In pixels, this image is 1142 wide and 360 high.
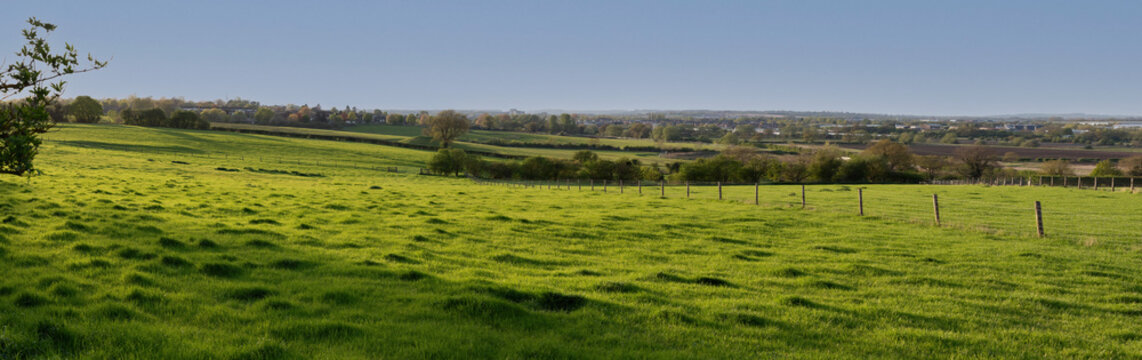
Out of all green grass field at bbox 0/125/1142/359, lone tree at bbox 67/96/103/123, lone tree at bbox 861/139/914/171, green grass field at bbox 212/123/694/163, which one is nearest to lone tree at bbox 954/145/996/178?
lone tree at bbox 861/139/914/171

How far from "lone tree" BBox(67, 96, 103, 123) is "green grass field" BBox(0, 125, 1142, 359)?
114944 millimetres

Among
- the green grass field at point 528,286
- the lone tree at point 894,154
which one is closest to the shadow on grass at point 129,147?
the green grass field at point 528,286

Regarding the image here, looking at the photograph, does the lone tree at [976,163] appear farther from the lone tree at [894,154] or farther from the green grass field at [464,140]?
the green grass field at [464,140]

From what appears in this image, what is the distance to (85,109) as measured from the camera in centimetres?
11212

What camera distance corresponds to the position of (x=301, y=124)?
169750mm

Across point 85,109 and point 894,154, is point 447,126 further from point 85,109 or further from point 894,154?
point 894,154

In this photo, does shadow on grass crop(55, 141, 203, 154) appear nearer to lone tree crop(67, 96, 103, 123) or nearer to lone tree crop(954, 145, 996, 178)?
lone tree crop(67, 96, 103, 123)

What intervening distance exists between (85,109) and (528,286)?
454ft

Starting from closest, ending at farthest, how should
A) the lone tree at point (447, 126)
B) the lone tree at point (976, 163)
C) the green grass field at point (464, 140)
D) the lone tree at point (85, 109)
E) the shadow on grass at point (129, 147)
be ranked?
the shadow on grass at point (129, 147) < the lone tree at point (976, 163) < the lone tree at point (85, 109) < the lone tree at point (447, 126) < the green grass field at point (464, 140)

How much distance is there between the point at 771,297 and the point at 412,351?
6.37 m

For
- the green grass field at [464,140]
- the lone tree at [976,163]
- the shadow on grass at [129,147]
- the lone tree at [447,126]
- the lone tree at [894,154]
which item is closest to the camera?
the shadow on grass at [129,147]

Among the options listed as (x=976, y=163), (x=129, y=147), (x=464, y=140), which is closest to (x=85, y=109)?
(x=129, y=147)

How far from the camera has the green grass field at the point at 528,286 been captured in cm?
691

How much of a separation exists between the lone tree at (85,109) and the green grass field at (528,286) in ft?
377
